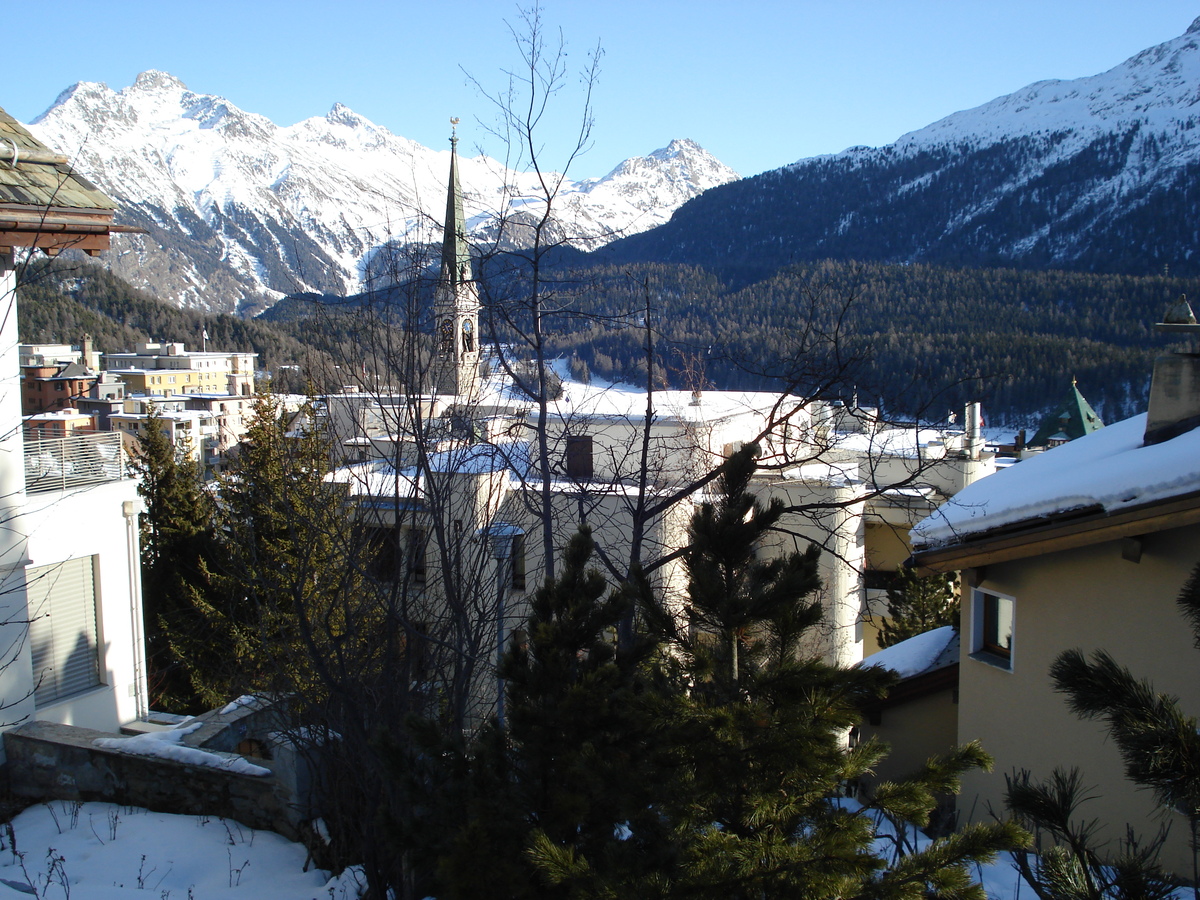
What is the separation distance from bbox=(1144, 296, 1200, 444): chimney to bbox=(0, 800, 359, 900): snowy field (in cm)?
701

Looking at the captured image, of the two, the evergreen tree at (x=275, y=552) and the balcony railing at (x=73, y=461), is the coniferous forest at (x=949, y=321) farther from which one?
the balcony railing at (x=73, y=461)

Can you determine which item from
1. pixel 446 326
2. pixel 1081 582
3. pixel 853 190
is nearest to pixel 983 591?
pixel 1081 582

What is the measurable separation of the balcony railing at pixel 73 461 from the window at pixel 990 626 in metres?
9.23

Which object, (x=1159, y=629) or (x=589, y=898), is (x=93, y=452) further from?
(x=1159, y=629)

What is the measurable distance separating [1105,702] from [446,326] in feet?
19.3

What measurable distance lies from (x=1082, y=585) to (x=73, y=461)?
10.2 metres

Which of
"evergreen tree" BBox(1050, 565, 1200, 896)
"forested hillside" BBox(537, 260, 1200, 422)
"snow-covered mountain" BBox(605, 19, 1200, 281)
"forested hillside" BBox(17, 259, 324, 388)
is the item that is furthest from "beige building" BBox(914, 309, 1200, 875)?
"snow-covered mountain" BBox(605, 19, 1200, 281)

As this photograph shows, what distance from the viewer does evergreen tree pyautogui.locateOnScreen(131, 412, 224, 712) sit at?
15.9 m

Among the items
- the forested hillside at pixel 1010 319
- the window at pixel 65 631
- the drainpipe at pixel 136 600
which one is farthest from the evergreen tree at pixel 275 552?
the forested hillside at pixel 1010 319

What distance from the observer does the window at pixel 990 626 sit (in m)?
7.42

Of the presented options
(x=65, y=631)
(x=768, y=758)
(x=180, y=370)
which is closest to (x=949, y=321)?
(x=180, y=370)

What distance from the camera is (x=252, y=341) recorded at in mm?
113500

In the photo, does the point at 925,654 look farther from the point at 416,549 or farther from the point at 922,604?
the point at 416,549

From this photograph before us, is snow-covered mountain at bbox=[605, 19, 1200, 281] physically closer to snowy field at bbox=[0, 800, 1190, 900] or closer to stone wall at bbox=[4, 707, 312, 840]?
stone wall at bbox=[4, 707, 312, 840]
